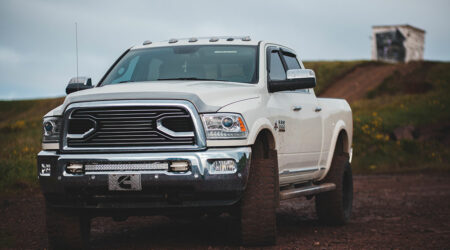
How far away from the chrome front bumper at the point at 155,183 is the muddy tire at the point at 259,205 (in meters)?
0.22

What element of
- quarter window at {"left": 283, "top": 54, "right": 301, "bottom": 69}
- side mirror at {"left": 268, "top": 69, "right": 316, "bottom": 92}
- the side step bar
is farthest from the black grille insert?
quarter window at {"left": 283, "top": 54, "right": 301, "bottom": 69}

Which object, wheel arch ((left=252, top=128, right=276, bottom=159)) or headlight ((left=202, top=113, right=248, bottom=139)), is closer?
headlight ((left=202, top=113, right=248, bottom=139))

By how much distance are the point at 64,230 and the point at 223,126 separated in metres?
1.72

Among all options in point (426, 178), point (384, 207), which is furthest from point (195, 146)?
point (426, 178)

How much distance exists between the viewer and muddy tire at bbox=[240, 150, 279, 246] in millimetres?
6004

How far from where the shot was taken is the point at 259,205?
6000 millimetres

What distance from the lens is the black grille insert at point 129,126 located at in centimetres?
570

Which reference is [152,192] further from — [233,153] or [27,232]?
[27,232]

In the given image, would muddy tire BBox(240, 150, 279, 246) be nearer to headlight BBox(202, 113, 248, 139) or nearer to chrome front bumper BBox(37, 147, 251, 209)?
chrome front bumper BBox(37, 147, 251, 209)

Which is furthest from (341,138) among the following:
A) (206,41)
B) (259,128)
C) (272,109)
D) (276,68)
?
(259,128)

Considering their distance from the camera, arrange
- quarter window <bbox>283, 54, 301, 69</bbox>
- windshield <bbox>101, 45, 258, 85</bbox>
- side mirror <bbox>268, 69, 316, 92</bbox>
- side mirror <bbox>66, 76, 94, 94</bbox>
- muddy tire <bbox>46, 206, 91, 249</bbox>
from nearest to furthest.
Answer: muddy tire <bbox>46, 206, 91, 249</bbox>, side mirror <bbox>268, 69, 316, 92</bbox>, windshield <bbox>101, 45, 258, 85</bbox>, side mirror <bbox>66, 76, 94, 94</bbox>, quarter window <bbox>283, 54, 301, 69</bbox>

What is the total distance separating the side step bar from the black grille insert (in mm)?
1608

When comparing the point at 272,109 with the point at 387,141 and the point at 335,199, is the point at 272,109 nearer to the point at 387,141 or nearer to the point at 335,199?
the point at 335,199

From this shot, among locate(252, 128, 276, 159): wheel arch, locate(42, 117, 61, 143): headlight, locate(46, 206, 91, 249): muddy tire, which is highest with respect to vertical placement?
locate(42, 117, 61, 143): headlight
